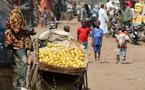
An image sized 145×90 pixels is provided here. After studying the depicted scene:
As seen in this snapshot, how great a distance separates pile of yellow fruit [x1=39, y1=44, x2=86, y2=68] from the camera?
10.2 meters

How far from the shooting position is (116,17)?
25.8 metres

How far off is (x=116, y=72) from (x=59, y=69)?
6.12m

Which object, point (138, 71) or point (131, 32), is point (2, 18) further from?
point (131, 32)

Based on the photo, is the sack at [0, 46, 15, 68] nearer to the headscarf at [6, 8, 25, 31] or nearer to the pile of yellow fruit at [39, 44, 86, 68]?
the headscarf at [6, 8, 25, 31]

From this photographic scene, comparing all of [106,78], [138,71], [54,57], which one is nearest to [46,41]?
[54,57]

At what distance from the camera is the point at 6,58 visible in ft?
30.6

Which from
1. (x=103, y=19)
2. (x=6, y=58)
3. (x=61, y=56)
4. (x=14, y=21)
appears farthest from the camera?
(x=103, y=19)

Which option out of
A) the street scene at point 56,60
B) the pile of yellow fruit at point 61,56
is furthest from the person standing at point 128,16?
the pile of yellow fruit at point 61,56

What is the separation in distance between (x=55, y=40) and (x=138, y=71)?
221 inches

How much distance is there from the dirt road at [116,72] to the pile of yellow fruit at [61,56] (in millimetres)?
2023

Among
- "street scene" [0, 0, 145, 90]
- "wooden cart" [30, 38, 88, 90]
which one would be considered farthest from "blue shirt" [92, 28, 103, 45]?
"wooden cart" [30, 38, 88, 90]

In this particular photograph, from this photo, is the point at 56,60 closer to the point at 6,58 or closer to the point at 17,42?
the point at 17,42

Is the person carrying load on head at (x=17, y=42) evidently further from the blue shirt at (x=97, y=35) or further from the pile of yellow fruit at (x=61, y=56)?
the blue shirt at (x=97, y=35)

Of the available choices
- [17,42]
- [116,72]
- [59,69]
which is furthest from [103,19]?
[17,42]
